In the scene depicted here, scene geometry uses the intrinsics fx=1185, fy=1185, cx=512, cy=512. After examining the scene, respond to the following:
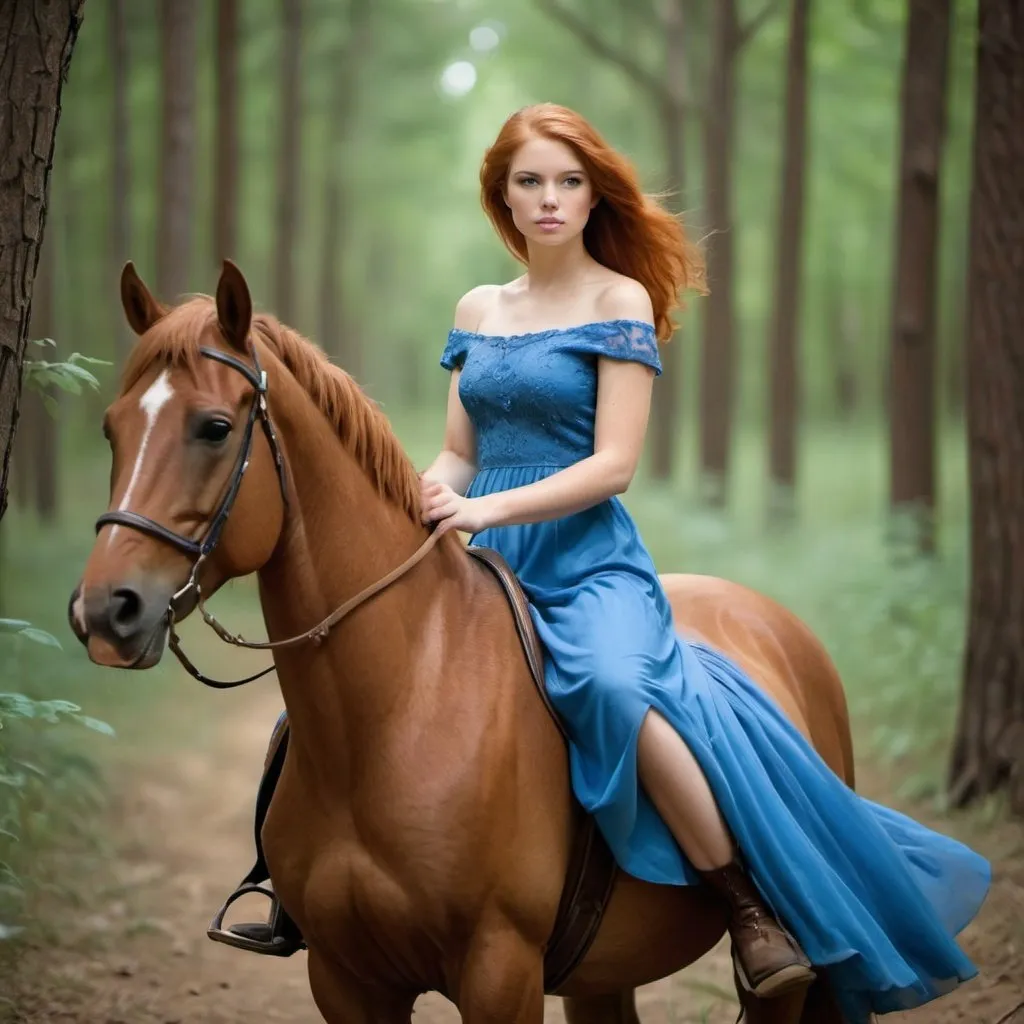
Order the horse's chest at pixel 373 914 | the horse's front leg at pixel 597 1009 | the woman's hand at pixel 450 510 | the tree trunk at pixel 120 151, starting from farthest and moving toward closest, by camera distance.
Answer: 1. the tree trunk at pixel 120 151
2. the horse's front leg at pixel 597 1009
3. the woman's hand at pixel 450 510
4. the horse's chest at pixel 373 914

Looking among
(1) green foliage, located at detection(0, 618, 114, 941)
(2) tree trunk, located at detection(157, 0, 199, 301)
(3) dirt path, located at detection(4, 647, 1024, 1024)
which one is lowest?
(3) dirt path, located at detection(4, 647, 1024, 1024)

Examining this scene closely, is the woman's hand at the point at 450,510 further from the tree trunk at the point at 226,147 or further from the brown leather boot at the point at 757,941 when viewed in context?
the tree trunk at the point at 226,147

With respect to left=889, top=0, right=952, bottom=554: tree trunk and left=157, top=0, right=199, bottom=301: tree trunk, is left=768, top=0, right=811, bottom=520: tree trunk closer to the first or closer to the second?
left=889, top=0, right=952, bottom=554: tree trunk

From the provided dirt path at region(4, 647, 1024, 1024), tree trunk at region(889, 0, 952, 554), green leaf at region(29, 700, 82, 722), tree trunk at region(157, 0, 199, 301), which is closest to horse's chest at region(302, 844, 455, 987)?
green leaf at region(29, 700, 82, 722)

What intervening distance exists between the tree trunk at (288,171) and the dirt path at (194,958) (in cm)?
788

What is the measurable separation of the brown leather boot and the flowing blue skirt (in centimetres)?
4

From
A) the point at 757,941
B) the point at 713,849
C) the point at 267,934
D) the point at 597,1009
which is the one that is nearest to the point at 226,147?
the point at 597,1009

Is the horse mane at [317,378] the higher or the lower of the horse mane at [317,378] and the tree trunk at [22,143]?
the lower

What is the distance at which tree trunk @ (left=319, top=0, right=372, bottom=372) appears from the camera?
15.2 metres

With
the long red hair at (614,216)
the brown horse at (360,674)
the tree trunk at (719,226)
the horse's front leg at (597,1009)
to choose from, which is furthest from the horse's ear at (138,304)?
Answer: the tree trunk at (719,226)

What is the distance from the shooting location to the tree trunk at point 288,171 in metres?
13.0

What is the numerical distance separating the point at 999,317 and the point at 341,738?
4.51m

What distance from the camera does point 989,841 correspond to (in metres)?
5.58

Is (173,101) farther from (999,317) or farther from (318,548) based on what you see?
(318,548)
